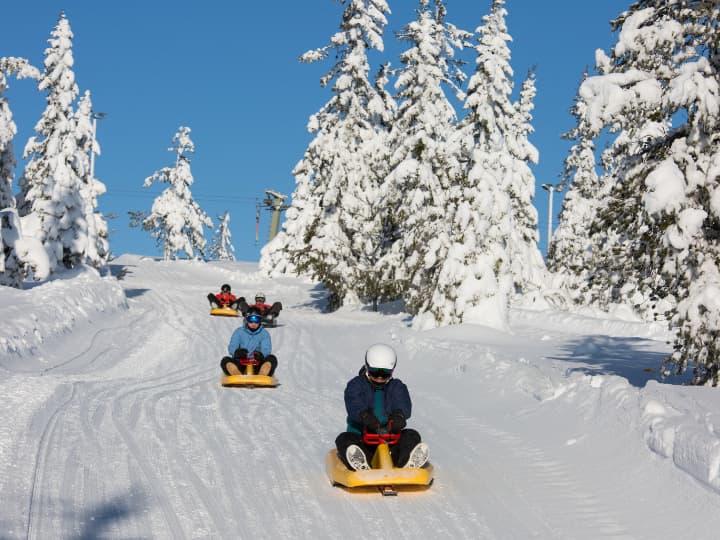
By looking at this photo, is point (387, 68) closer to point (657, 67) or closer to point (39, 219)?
point (39, 219)

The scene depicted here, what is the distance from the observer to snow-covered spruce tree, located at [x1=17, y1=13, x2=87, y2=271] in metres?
32.7

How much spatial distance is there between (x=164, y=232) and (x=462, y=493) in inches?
2478

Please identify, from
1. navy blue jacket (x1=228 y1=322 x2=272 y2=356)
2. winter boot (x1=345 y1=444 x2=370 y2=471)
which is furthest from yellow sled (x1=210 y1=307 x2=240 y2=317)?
winter boot (x1=345 y1=444 x2=370 y2=471)

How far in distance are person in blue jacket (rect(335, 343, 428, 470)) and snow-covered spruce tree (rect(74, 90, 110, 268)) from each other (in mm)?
29014

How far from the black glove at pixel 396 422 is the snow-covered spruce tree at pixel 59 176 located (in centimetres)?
2799

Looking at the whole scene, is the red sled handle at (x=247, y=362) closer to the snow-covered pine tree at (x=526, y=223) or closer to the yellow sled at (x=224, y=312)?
the yellow sled at (x=224, y=312)

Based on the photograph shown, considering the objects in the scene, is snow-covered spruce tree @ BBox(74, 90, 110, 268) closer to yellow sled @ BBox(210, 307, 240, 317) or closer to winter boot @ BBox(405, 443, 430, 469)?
yellow sled @ BBox(210, 307, 240, 317)

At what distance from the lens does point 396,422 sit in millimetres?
7172

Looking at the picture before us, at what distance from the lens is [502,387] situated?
12.4 metres

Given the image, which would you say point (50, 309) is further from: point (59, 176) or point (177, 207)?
point (177, 207)

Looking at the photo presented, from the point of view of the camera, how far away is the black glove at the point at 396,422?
716 centimetres

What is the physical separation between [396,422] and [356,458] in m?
0.59

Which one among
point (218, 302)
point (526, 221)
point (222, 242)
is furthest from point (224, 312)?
point (222, 242)

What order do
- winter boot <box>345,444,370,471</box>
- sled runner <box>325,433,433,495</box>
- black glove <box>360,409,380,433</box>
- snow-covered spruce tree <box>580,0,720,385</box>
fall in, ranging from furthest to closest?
snow-covered spruce tree <box>580,0,720,385</box>
black glove <box>360,409,380,433</box>
winter boot <box>345,444,370,471</box>
sled runner <box>325,433,433,495</box>
